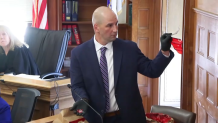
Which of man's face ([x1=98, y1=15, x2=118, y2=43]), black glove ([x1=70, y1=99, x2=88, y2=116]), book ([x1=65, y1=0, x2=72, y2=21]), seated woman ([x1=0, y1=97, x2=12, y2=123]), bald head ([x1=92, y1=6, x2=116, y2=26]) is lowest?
seated woman ([x1=0, y1=97, x2=12, y2=123])

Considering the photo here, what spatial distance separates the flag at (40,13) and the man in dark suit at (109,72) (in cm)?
341

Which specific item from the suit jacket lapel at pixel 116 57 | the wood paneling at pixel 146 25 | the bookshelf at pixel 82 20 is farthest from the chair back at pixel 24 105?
the bookshelf at pixel 82 20

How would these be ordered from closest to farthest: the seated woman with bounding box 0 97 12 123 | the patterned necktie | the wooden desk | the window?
the patterned necktie < the seated woman with bounding box 0 97 12 123 < the wooden desk < the window

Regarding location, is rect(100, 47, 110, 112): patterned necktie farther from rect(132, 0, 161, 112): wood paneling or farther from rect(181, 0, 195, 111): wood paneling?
rect(132, 0, 161, 112): wood paneling

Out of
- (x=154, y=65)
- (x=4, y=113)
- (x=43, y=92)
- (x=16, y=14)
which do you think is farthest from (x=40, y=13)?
(x=154, y=65)

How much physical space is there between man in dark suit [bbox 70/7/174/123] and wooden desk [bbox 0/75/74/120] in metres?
0.80

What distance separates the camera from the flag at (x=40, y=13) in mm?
5594

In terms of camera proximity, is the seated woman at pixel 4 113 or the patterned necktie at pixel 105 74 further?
the seated woman at pixel 4 113

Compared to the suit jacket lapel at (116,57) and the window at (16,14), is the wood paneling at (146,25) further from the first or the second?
the suit jacket lapel at (116,57)

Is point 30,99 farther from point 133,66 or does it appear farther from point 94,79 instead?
point 133,66

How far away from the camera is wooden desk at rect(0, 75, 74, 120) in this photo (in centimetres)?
309

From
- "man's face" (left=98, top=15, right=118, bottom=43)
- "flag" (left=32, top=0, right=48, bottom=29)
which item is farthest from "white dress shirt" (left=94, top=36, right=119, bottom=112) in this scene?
"flag" (left=32, top=0, right=48, bottom=29)

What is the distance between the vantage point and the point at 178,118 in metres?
2.46

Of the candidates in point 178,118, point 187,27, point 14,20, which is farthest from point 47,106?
point 14,20
